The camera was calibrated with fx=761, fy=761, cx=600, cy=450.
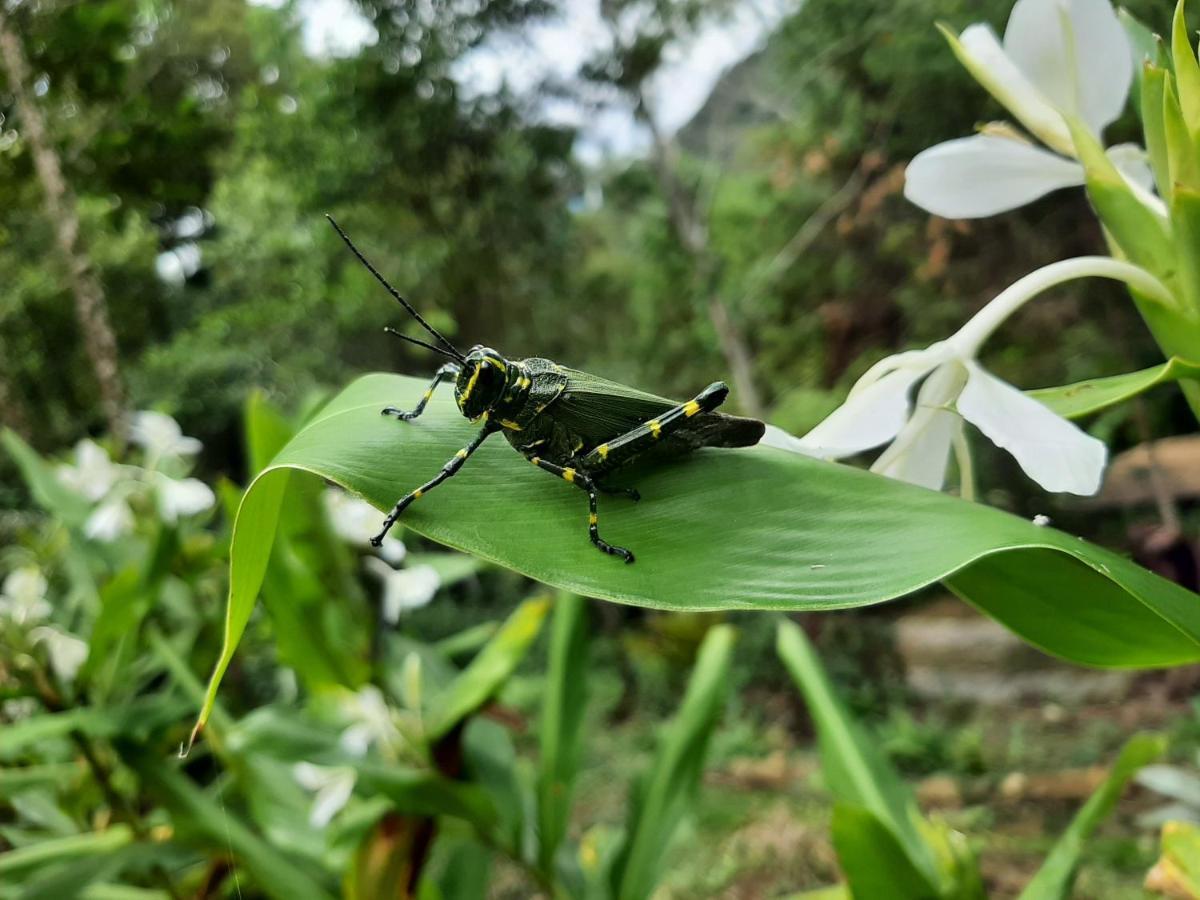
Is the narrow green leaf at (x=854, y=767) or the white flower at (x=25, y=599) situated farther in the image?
the white flower at (x=25, y=599)

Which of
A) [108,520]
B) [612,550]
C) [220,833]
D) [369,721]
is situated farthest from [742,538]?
[108,520]

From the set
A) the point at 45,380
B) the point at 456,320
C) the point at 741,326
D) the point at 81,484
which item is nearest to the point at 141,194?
the point at 45,380

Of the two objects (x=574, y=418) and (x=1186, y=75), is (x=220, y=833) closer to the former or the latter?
(x=574, y=418)

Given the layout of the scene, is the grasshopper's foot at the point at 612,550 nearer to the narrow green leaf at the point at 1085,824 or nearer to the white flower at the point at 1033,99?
the white flower at the point at 1033,99

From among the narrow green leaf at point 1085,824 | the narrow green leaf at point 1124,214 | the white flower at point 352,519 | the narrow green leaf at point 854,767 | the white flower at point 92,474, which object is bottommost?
the narrow green leaf at point 854,767

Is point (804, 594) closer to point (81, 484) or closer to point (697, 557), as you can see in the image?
point (697, 557)

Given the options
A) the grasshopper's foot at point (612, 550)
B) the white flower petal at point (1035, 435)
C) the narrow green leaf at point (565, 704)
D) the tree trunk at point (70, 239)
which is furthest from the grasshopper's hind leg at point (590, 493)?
the tree trunk at point (70, 239)

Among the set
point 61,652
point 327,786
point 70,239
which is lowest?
point 327,786
